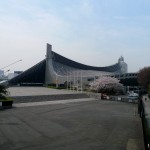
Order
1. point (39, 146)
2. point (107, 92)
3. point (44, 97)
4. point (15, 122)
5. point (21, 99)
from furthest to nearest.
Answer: point (107, 92) < point (44, 97) < point (21, 99) < point (15, 122) < point (39, 146)

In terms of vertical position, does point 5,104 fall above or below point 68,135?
above

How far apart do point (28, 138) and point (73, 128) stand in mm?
4258

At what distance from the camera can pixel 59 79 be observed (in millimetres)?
105938

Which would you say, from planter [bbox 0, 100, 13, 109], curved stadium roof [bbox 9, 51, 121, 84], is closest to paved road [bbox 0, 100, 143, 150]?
planter [bbox 0, 100, 13, 109]

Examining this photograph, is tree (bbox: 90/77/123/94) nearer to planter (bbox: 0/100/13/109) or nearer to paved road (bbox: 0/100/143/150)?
planter (bbox: 0/100/13/109)

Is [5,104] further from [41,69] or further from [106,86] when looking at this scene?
[41,69]

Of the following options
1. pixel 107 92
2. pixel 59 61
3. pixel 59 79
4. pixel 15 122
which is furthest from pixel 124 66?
pixel 15 122

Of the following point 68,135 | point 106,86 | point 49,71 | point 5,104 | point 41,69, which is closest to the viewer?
point 68,135

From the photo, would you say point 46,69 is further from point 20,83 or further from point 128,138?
point 128,138

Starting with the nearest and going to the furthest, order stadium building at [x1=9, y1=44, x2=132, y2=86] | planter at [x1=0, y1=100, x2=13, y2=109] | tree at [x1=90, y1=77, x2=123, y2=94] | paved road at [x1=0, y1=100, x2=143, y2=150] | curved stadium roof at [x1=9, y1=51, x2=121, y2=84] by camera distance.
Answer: paved road at [x1=0, y1=100, x2=143, y2=150]
planter at [x1=0, y1=100, x2=13, y2=109]
tree at [x1=90, y1=77, x2=123, y2=94]
stadium building at [x1=9, y1=44, x2=132, y2=86]
curved stadium roof at [x1=9, y1=51, x2=121, y2=84]

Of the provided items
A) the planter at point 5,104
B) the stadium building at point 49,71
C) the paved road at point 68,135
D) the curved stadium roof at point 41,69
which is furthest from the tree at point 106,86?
Result: the curved stadium roof at point 41,69

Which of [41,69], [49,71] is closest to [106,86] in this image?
[49,71]

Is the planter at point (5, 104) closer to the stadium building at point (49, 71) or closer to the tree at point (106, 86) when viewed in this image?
the tree at point (106, 86)

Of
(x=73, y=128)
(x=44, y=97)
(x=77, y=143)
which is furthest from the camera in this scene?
(x=44, y=97)
